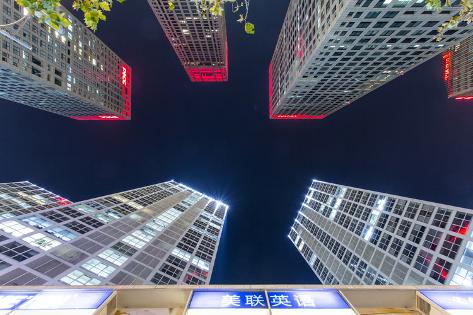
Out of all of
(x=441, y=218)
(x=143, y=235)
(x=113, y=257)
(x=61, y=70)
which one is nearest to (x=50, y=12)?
(x=113, y=257)

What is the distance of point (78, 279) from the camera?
40.2 meters

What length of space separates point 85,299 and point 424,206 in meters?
77.5

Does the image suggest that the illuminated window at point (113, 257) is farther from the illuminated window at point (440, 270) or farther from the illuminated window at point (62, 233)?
the illuminated window at point (440, 270)

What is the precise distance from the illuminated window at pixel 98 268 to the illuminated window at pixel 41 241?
25.4 feet

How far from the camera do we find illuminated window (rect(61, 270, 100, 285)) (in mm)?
39062

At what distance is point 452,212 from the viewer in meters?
55.8

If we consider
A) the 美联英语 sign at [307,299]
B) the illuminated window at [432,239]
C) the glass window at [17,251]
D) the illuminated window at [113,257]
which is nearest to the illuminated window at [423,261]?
the illuminated window at [432,239]

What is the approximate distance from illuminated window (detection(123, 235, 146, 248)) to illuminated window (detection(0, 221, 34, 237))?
1818cm

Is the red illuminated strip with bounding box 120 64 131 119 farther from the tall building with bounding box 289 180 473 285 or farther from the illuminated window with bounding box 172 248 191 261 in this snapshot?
the tall building with bounding box 289 180 473 285

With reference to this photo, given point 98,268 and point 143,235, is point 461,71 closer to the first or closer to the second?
point 143,235

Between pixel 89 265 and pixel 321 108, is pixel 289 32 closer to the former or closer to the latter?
pixel 321 108

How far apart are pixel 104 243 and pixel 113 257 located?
17.6 ft

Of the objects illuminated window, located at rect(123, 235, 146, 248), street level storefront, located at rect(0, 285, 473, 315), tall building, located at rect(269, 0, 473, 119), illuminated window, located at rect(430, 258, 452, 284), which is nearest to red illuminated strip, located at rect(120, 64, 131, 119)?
tall building, located at rect(269, 0, 473, 119)

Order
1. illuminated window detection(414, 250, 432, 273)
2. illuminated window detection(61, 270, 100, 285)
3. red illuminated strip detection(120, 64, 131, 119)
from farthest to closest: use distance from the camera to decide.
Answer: red illuminated strip detection(120, 64, 131, 119)
illuminated window detection(414, 250, 432, 273)
illuminated window detection(61, 270, 100, 285)
